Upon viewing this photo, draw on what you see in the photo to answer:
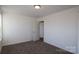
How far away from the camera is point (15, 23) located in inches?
206

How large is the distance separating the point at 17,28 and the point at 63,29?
3.48m

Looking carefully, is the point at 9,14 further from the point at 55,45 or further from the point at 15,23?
the point at 55,45

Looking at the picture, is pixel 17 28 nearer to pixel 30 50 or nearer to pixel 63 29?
pixel 30 50

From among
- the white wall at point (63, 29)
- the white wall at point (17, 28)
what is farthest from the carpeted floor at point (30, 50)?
the white wall at point (17, 28)

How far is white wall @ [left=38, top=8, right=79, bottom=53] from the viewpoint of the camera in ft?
11.2

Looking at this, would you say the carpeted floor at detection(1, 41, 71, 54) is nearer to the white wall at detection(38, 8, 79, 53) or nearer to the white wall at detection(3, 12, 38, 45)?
the white wall at detection(38, 8, 79, 53)

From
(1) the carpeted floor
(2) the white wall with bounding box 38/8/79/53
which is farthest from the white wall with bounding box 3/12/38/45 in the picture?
(2) the white wall with bounding box 38/8/79/53

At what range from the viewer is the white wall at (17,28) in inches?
187

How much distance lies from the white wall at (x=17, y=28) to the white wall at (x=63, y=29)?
1.84 meters

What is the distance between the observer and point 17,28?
538 centimetres

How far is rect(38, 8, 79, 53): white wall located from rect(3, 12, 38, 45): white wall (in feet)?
6.03

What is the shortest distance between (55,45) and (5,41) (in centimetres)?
350
